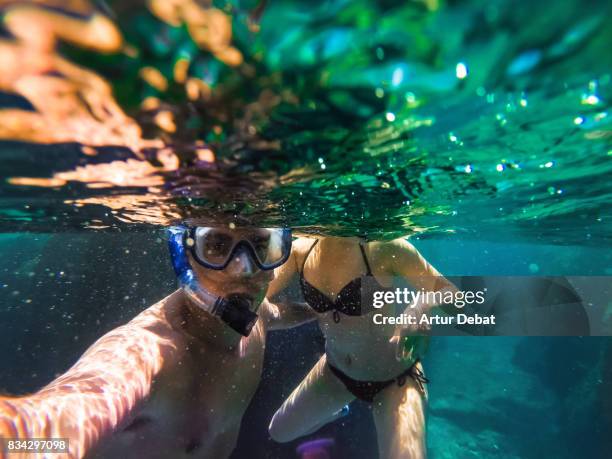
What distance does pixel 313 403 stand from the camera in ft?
21.2

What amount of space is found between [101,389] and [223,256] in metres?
2.06

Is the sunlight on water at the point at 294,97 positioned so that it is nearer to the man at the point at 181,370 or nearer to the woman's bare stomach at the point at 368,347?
the man at the point at 181,370

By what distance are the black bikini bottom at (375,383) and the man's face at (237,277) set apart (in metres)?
2.51

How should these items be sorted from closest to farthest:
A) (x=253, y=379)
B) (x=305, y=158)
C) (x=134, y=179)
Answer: (x=305, y=158) < (x=134, y=179) < (x=253, y=379)

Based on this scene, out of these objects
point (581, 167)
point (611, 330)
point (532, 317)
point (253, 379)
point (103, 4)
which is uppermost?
point (103, 4)

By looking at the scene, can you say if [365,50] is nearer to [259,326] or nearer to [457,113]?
[457,113]

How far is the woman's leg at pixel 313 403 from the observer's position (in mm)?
6340

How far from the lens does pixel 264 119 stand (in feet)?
9.66

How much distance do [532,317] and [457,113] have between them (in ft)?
45.0

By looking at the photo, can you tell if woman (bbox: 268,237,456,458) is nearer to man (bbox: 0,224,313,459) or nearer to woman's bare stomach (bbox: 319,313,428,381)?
woman's bare stomach (bbox: 319,313,428,381)

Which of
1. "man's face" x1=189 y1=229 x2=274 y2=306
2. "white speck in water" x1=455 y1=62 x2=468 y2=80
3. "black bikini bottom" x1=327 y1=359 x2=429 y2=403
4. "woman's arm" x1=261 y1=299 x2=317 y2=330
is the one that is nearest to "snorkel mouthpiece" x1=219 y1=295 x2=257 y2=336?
"man's face" x1=189 y1=229 x2=274 y2=306

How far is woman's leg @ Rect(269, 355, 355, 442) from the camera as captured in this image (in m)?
6.34

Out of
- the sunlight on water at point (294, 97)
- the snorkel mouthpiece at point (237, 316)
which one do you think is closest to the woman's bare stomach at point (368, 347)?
the snorkel mouthpiece at point (237, 316)

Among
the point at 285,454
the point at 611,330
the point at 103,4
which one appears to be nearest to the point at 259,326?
the point at 103,4
